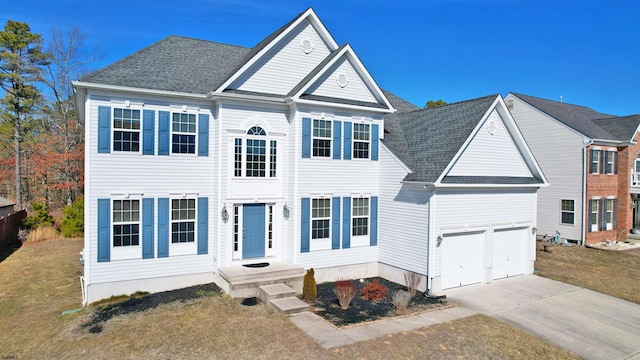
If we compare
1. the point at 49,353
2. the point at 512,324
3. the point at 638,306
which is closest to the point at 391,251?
the point at 512,324

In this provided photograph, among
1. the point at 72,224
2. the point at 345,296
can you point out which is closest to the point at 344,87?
the point at 345,296

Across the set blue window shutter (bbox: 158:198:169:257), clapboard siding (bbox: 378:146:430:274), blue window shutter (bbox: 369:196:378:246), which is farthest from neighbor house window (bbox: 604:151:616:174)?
blue window shutter (bbox: 158:198:169:257)

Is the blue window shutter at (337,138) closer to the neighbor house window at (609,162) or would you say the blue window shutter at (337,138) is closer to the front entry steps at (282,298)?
the front entry steps at (282,298)

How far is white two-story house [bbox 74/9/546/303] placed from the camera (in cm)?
1216

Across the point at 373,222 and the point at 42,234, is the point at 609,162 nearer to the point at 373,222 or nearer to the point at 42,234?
the point at 373,222

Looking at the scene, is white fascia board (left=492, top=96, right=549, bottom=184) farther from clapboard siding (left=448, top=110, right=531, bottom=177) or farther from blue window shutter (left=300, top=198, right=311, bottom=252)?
blue window shutter (left=300, top=198, right=311, bottom=252)

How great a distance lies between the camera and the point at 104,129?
1181cm

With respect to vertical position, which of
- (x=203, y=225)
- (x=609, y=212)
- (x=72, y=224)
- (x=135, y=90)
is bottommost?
(x=72, y=224)

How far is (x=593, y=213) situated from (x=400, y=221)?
16186mm

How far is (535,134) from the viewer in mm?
24844

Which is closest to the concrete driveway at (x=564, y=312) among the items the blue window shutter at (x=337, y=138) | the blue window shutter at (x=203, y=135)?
the blue window shutter at (x=337, y=138)

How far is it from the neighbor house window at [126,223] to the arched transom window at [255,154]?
3531 mm

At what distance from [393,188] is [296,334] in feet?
24.7

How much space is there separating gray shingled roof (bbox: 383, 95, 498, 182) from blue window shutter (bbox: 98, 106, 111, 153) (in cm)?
1019
